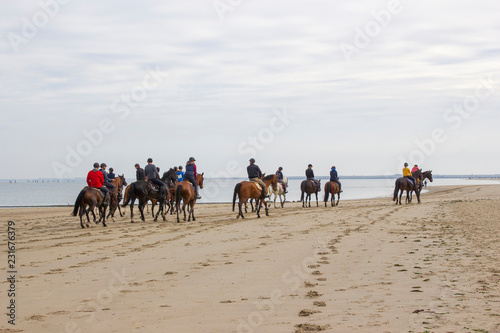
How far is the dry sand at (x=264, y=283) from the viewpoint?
6340 mm

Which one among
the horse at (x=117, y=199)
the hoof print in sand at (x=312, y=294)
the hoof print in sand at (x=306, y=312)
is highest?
the horse at (x=117, y=199)

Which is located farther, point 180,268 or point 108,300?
point 180,268

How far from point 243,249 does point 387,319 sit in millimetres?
6680

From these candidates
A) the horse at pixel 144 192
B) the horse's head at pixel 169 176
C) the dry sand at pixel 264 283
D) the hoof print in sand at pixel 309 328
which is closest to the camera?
the hoof print in sand at pixel 309 328

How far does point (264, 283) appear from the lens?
28.3 ft

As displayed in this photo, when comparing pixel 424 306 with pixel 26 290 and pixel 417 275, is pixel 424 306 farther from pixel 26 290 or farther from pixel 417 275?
pixel 26 290


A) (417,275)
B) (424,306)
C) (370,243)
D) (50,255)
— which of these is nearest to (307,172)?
(370,243)

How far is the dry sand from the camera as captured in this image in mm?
6340

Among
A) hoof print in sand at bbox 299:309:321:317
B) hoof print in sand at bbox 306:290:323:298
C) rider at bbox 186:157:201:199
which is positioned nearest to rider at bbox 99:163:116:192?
rider at bbox 186:157:201:199

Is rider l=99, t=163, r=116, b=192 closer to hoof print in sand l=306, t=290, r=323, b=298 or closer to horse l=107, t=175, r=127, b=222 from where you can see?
horse l=107, t=175, r=127, b=222

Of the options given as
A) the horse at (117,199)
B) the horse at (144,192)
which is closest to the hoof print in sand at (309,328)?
the horse at (144,192)

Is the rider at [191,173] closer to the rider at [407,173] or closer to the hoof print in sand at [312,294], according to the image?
the rider at [407,173]

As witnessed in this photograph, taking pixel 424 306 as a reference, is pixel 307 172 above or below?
above

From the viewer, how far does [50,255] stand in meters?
12.4
